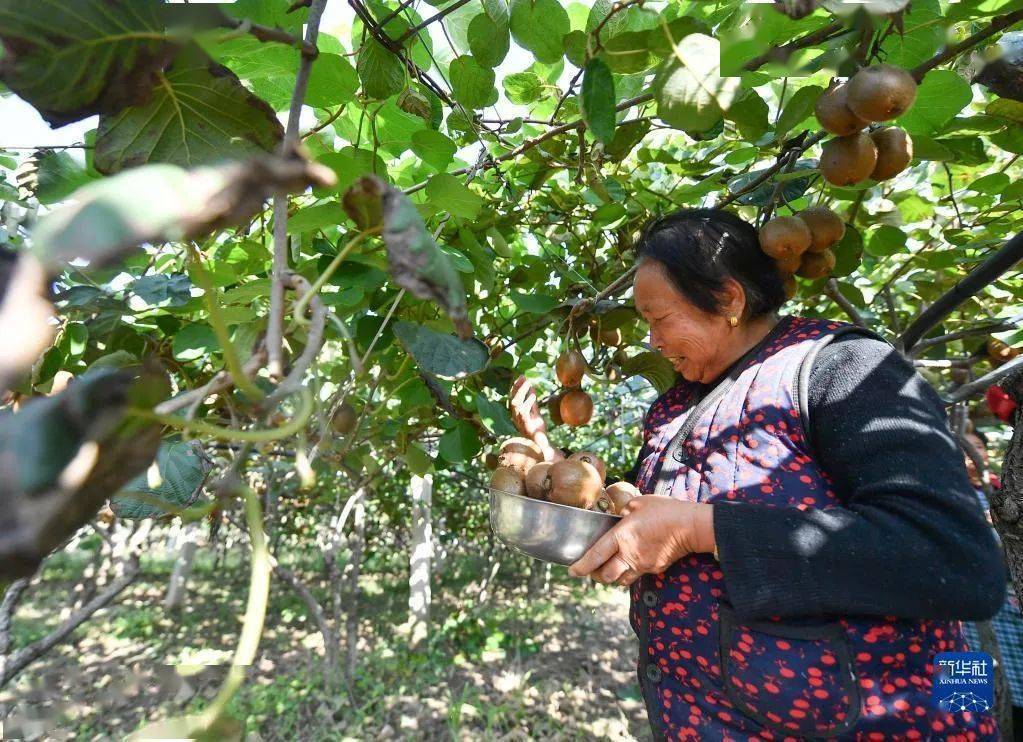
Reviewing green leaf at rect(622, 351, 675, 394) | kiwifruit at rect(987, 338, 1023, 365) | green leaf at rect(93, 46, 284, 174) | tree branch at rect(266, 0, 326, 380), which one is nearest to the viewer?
tree branch at rect(266, 0, 326, 380)

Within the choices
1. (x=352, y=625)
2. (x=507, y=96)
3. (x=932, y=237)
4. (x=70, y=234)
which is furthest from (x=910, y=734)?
(x=352, y=625)

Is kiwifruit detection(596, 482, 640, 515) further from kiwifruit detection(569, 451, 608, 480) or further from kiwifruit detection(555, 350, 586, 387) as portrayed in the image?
kiwifruit detection(555, 350, 586, 387)

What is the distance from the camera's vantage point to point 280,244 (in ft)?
1.53

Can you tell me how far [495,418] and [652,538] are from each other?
62 cm

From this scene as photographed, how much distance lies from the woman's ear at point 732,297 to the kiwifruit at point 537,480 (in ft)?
1.65

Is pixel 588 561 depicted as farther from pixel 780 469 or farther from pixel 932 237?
pixel 932 237

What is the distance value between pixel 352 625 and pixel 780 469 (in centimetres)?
447

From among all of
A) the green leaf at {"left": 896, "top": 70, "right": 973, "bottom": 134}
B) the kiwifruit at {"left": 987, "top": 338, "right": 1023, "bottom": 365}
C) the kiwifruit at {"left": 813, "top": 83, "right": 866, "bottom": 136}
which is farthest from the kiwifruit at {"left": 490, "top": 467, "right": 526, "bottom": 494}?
the kiwifruit at {"left": 987, "top": 338, "right": 1023, "bottom": 365}

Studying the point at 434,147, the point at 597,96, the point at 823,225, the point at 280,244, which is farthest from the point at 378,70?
the point at 823,225

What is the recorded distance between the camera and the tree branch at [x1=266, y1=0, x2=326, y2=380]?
40cm

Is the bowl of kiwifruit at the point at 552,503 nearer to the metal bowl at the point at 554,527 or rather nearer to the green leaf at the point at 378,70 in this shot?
the metal bowl at the point at 554,527

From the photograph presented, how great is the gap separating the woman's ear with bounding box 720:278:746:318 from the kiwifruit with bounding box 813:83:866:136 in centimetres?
35

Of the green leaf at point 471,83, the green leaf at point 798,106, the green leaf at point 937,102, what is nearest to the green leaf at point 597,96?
the green leaf at point 471,83

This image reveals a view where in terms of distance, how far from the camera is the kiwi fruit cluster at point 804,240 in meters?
1.29
